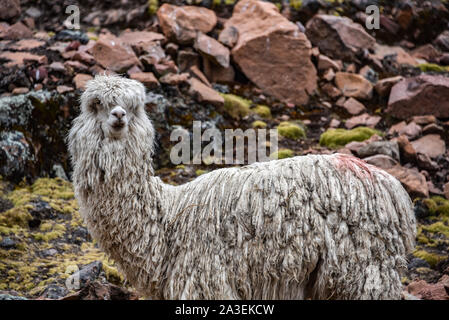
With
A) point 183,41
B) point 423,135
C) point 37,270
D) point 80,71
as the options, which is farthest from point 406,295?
point 183,41

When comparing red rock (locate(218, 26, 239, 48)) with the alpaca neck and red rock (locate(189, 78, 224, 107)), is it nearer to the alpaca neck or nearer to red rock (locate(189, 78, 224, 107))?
red rock (locate(189, 78, 224, 107))

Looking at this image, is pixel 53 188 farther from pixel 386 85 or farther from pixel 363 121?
pixel 386 85

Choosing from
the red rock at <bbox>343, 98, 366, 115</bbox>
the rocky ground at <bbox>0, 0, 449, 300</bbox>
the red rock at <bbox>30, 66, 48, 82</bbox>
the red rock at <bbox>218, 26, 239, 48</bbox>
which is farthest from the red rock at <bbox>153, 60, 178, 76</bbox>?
the red rock at <bbox>343, 98, 366, 115</bbox>

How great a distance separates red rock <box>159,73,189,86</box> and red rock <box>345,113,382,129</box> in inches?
130

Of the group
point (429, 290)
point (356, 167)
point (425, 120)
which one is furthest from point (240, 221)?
point (425, 120)

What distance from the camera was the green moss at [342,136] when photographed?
9.27m

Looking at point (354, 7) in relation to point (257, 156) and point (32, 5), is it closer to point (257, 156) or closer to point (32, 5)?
point (257, 156)

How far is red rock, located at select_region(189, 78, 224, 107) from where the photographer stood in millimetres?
9594

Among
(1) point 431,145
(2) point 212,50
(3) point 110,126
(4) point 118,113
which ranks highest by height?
(4) point 118,113

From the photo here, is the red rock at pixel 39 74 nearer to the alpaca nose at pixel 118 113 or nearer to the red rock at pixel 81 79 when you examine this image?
the red rock at pixel 81 79

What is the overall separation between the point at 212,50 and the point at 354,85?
3208 millimetres

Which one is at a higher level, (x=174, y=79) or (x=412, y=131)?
(x=174, y=79)

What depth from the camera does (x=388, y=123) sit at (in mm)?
10180

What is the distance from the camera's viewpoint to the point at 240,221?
13.6ft
